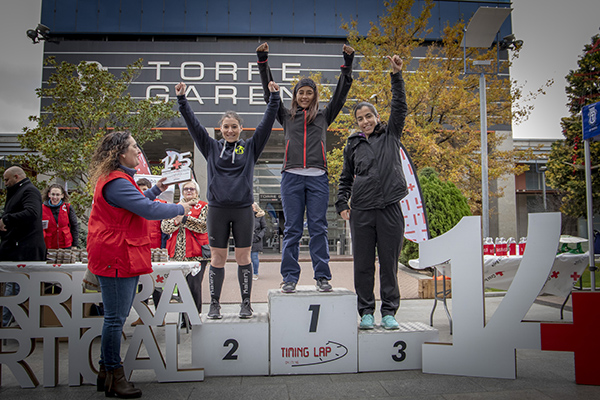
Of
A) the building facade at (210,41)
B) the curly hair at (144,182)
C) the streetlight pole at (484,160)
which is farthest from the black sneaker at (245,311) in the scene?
the building facade at (210,41)

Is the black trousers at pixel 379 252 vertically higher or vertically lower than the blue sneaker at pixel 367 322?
higher

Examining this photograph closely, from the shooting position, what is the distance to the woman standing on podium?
3.55 metres

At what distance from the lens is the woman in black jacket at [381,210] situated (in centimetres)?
363

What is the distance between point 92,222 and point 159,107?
30.2ft

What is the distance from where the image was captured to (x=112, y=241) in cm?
284

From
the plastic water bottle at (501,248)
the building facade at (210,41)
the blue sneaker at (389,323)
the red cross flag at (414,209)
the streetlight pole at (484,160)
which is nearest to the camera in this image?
the blue sneaker at (389,323)

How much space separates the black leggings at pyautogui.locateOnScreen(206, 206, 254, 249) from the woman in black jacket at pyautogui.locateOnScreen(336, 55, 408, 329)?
1.01 metres

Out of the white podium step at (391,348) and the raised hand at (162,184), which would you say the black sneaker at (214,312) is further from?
the white podium step at (391,348)

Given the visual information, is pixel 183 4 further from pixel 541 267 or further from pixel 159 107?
pixel 541 267

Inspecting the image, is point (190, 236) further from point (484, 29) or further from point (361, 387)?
point (484, 29)

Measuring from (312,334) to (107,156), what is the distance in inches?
84.9

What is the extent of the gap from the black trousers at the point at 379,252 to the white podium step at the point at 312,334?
357 millimetres


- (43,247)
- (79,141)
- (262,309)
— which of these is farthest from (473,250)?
(79,141)

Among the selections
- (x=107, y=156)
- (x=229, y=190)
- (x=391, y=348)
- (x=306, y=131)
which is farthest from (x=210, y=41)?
(x=391, y=348)
